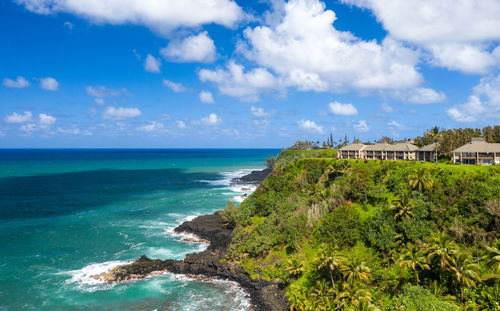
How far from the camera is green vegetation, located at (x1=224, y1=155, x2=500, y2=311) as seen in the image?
1222 inches

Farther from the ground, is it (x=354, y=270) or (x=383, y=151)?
(x=383, y=151)

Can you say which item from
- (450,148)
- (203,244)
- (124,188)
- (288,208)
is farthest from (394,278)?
(124,188)

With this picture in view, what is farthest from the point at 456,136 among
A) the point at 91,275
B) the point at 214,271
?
the point at 91,275

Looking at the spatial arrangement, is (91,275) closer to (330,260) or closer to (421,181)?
(330,260)

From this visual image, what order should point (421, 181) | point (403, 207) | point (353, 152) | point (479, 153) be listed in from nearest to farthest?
point (403, 207) → point (421, 181) → point (479, 153) → point (353, 152)

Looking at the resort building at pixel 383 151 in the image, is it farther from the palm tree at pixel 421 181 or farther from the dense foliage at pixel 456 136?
the palm tree at pixel 421 181

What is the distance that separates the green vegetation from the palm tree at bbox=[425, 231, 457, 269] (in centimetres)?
10

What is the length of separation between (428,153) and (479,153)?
14974 millimetres

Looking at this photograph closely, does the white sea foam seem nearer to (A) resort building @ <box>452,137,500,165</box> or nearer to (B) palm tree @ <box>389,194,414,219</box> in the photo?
(B) palm tree @ <box>389,194,414,219</box>

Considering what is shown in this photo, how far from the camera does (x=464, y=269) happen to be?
30.0 metres

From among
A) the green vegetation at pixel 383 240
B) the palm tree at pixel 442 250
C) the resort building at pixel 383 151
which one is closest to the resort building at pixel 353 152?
the resort building at pixel 383 151

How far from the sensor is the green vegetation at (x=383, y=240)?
102 ft

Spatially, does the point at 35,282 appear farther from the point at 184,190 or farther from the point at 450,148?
the point at 450,148

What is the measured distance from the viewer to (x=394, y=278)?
36.5 metres
